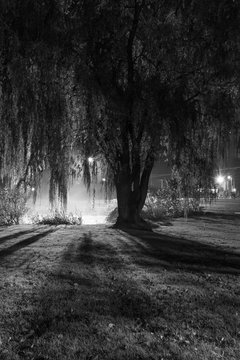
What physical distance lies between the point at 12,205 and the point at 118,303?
49.4 ft

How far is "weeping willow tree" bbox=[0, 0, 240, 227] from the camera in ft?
34.4

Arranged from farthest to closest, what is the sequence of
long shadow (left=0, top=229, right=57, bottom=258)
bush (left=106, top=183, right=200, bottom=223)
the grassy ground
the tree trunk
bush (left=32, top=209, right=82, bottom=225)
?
bush (left=106, top=183, right=200, bottom=223), bush (left=32, top=209, right=82, bottom=225), the tree trunk, long shadow (left=0, top=229, right=57, bottom=258), the grassy ground

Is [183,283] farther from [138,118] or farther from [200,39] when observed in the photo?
[200,39]

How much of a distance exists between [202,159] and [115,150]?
3.43 metres

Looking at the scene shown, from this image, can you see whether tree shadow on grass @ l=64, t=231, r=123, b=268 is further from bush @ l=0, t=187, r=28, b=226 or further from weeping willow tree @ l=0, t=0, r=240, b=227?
bush @ l=0, t=187, r=28, b=226

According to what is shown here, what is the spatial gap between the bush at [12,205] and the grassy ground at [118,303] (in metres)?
9.16

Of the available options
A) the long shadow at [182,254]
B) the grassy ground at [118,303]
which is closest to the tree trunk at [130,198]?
the long shadow at [182,254]

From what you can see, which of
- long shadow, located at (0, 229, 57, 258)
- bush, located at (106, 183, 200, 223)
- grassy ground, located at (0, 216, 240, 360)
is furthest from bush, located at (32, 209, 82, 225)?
grassy ground, located at (0, 216, 240, 360)

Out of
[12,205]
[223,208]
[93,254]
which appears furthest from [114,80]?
[223,208]

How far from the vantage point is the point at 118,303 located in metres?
5.48

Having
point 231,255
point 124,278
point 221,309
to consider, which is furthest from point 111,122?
point 221,309

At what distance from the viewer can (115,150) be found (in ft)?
43.5

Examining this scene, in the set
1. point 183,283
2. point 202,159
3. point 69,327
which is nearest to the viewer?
point 69,327

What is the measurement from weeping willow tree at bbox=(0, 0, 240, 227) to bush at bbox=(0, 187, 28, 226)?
5.52 meters
